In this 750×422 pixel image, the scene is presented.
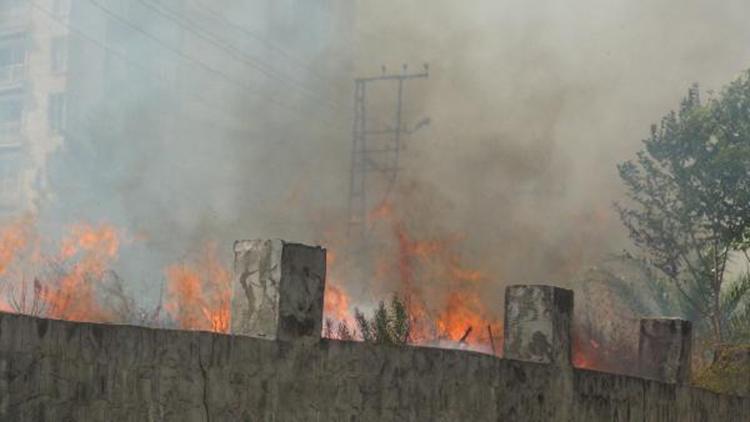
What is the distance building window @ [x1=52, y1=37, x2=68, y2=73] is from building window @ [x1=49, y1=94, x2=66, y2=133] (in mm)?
844

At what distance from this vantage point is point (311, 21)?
30.2 meters

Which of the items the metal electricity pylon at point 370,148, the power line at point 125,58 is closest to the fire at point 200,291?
the metal electricity pylon at point 370,148

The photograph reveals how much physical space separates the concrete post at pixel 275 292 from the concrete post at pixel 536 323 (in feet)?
9.49

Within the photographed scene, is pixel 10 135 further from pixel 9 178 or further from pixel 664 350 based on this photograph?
pixel 664 350

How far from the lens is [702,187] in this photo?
21.5 meters

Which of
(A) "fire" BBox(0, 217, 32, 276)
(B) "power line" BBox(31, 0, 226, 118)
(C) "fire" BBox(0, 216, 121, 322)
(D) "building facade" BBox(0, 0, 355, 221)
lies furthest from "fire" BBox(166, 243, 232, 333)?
(B) "power line" BBox(31, 0, 226, 118)

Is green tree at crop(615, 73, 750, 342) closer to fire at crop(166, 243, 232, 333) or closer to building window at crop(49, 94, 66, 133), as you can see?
fire at crop(166, 243, 232, 333)

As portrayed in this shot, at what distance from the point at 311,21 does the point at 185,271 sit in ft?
28.4

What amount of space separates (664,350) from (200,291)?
12084 mm

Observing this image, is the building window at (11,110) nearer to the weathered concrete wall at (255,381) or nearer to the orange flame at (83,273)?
the orange flame at (83,273)

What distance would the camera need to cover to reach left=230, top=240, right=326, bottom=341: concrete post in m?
7.94

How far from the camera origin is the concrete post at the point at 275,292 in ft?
26.0

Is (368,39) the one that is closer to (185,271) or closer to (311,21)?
(311,21)

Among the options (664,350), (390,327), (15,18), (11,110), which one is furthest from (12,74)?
(664,350)
